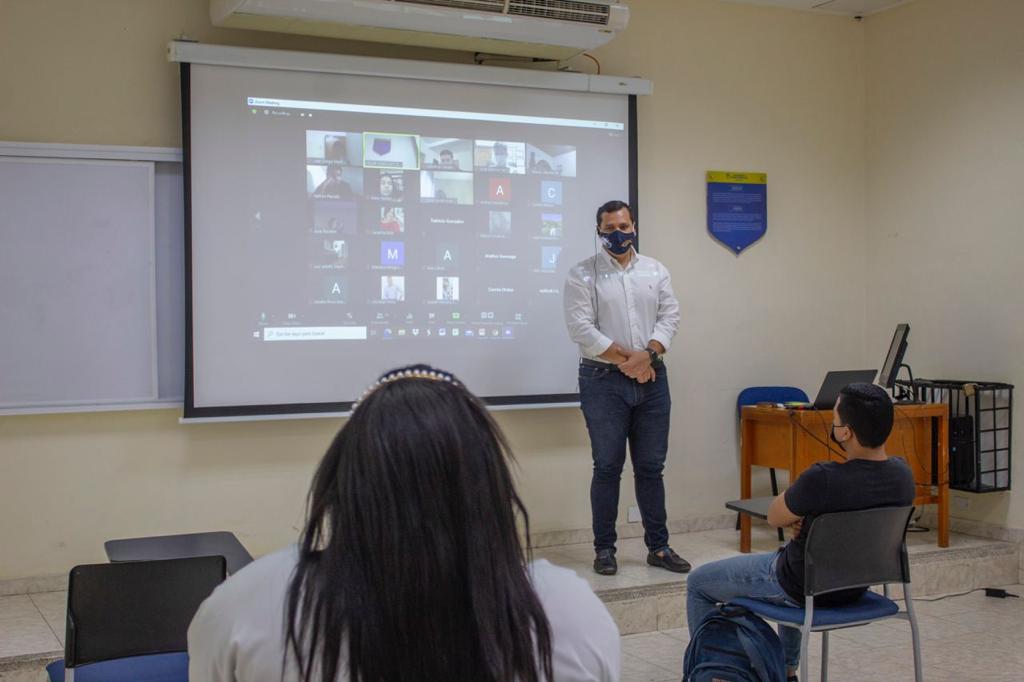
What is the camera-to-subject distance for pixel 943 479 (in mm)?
5023

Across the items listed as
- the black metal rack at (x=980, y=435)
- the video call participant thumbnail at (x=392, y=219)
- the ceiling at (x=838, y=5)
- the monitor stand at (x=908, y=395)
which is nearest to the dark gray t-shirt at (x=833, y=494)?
the monitor stand at (x=908, y=395)

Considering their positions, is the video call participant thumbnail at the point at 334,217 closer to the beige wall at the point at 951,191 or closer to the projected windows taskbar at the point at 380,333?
the projected windows taskbar at the point at 380,333

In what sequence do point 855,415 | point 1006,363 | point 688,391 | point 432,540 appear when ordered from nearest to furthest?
point 432,540 → point 855,415 → point 1006,363 → point 688,391

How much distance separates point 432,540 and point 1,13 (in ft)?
13.2

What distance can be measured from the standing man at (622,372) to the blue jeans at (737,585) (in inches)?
51.6

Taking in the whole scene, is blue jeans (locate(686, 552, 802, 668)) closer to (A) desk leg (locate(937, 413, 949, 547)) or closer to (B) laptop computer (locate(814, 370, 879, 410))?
(B) laptop computer (locate(814, 370, 879, 410))

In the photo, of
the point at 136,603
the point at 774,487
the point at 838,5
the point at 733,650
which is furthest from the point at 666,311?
the point at 136,603

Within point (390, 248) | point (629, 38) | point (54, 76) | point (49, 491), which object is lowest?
point (49, 491)

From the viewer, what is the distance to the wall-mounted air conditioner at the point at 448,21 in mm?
4250

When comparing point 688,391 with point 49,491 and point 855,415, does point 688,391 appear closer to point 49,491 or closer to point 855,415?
point 855,415

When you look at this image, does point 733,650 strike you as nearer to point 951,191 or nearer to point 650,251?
point 650,251

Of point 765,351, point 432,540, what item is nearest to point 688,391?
point 765,351

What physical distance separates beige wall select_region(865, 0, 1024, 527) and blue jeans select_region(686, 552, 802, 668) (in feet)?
8.64

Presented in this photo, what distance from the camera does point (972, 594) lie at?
16.1 feet
